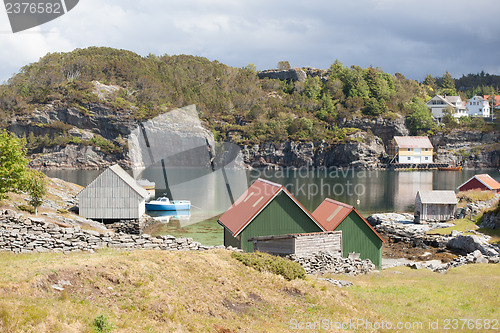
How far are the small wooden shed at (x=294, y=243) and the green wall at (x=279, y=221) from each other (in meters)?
0.37

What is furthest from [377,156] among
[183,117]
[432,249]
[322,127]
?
[432,249]

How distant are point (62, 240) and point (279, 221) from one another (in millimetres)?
14372

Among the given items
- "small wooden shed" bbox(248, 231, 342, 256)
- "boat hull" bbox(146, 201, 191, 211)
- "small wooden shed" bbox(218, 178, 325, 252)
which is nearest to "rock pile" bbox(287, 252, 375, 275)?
"small wooden shed" bbox(248, 231, 342, 256)

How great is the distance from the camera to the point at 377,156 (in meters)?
179

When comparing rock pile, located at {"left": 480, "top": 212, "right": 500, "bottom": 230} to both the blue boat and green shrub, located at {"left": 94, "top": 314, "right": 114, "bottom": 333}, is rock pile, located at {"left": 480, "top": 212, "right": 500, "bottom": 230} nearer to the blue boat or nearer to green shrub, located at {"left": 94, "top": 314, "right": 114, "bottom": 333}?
the blue boat

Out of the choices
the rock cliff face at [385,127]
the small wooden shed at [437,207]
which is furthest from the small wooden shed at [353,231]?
the rock cliff face at [385,127]

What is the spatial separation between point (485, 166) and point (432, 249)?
5810 inches

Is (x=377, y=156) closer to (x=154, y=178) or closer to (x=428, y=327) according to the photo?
(x=154, y=178)

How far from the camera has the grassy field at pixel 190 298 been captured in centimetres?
1224

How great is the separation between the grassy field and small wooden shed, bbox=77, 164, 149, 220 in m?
29.7

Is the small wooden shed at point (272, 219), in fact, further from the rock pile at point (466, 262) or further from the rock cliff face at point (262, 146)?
the rock cliff face at point (262, 146)

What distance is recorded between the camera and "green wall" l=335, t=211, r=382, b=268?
104 ft

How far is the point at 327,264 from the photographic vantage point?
2942 cm

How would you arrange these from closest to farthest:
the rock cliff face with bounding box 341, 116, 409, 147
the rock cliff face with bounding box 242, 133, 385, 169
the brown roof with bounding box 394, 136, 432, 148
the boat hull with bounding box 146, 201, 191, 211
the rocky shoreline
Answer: the rocky shoreline → the boat hull with bounding box 146, 201, 191, 211 → the brown roof with bounding box 394, 136, 432, 148 → the rock cliff face with bounding box 242, 133, 385, 169 → the rock cliff face with bounding box 341, 116, 409, 147
